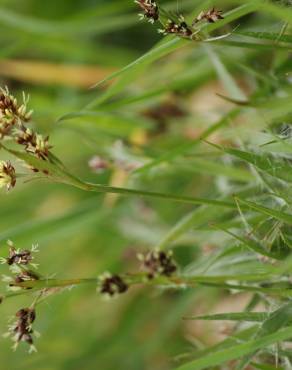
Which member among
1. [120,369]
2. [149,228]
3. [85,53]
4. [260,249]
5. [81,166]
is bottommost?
[260,249]

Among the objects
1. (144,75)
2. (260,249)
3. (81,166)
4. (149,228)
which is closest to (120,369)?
(149,228)

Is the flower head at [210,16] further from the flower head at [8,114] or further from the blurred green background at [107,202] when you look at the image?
the blurred green background at [107,202]

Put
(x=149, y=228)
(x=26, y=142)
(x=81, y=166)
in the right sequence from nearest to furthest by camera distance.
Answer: (x=26, y=142) → (x=149, y=228) → (x=81, y=166)

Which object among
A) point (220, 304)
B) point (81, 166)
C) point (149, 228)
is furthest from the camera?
point (81, 166)

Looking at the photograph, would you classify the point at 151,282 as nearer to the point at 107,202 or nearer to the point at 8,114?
the point at 8,114

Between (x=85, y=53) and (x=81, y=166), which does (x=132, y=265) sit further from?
(x=85, y=53)

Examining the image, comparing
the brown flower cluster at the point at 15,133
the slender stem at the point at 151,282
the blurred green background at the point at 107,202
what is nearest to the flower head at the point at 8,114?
the brown flower cluster at the point at 15,133

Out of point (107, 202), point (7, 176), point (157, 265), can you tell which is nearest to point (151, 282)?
point (157, 265)
